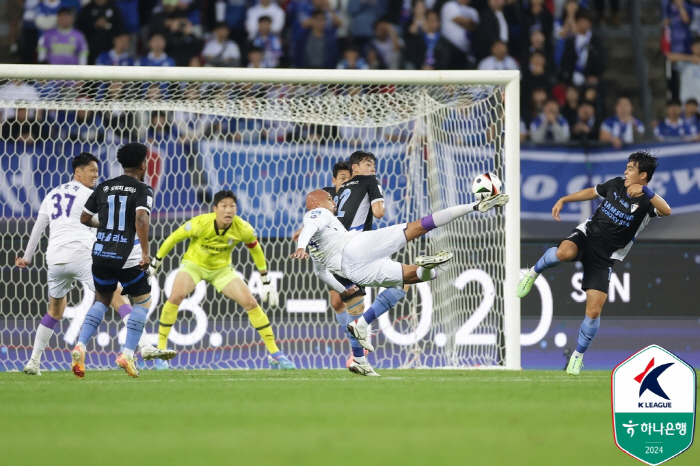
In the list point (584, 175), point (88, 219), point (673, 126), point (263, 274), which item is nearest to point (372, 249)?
point (263, 274)

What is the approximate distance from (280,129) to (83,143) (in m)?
2.08

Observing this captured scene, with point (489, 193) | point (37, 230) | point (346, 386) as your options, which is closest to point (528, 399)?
point (346, 386)

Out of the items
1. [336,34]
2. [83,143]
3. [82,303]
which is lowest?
[82,303]

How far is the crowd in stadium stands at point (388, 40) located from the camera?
13.2 m

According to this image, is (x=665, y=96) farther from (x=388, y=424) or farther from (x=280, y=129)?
(x=388, y=424)

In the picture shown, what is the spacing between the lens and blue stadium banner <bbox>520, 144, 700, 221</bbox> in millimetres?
11164

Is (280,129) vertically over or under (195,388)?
over

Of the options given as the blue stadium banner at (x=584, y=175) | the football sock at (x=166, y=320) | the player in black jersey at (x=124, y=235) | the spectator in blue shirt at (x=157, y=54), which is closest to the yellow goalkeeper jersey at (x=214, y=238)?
the football sock at (x=166, y=320)

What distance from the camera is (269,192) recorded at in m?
11.0

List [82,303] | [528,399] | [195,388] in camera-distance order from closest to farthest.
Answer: [528,399]
[195,388]
[82,303]

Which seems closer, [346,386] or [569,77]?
[346,386]

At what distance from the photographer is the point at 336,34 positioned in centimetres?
1420

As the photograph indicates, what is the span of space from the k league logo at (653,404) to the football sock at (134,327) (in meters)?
4.60

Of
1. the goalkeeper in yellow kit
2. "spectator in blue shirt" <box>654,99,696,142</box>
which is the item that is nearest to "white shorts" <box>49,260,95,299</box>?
the goalkeeper in yellow kit
